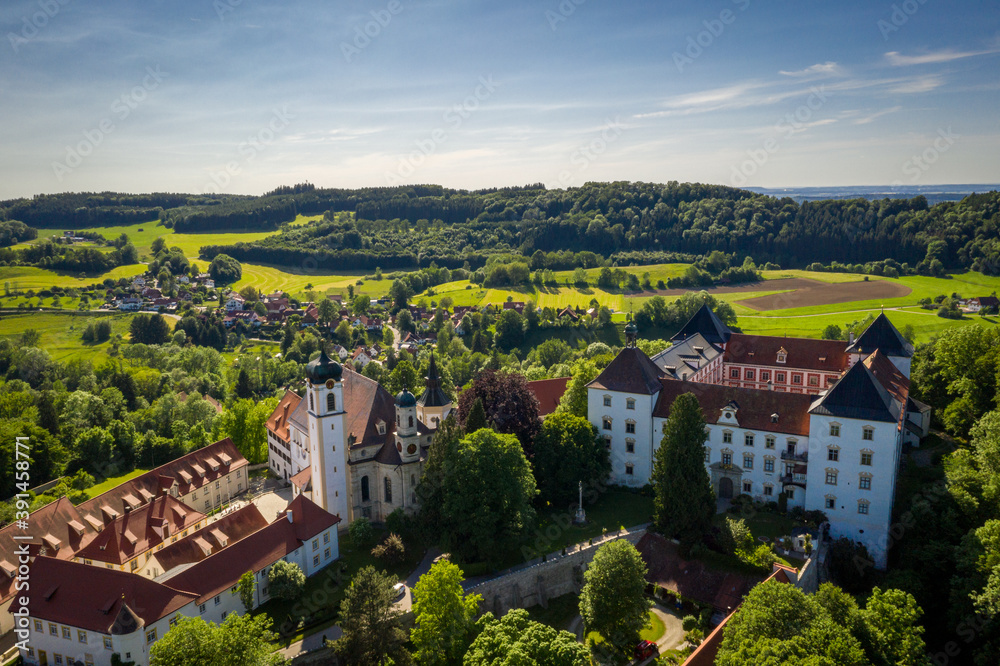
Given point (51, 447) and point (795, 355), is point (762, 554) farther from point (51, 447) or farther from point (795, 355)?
point (51, 447)

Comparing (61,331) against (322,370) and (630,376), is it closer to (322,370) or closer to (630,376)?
(322,370)

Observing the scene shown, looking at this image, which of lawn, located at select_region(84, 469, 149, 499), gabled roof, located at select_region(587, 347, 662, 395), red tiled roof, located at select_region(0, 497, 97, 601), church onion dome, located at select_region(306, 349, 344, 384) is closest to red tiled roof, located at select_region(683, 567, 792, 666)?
gabled roof, located at select_region(587, 347, 662, 395)

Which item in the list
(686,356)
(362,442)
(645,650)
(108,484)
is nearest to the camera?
(645,650)

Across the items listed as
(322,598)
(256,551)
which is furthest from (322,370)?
(322,598)

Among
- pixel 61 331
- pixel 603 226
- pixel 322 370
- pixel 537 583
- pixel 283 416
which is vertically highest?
pixel 603 226

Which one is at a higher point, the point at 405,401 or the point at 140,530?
the point at 405,401

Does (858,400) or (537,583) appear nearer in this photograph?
(537,583)

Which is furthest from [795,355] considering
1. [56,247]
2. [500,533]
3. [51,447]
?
[56,247]
